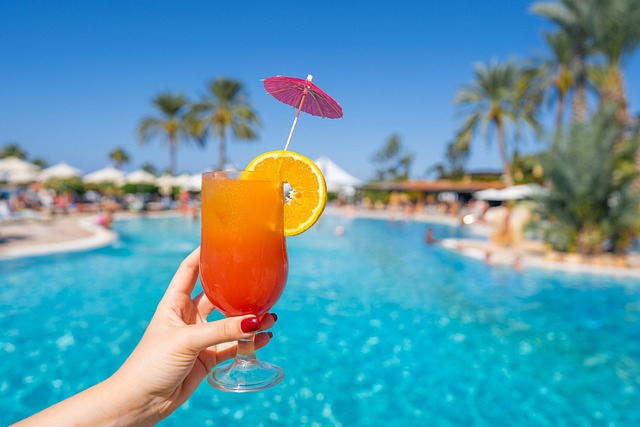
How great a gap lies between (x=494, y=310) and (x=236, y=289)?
674 cm

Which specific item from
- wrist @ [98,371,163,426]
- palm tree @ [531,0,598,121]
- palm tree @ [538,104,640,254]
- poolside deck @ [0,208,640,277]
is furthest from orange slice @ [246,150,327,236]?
palm tree @ [531,0,598,121]

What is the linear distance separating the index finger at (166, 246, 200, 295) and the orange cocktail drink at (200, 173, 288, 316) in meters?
0.10

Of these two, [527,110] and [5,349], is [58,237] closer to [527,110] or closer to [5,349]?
[5,349]

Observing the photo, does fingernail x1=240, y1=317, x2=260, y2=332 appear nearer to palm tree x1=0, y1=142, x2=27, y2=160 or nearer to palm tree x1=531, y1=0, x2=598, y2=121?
palm tree x1=531, y1=0, x2=598, y2=121

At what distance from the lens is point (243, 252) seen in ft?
5.13

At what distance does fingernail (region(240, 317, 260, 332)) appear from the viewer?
53.8 inches

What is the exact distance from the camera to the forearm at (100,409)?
4.15ft

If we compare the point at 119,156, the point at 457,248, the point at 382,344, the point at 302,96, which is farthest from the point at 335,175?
the point at 119,156

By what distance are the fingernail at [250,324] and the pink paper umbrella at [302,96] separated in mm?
617

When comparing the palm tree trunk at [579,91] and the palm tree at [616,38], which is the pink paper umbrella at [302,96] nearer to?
the palm tree at [616,38]

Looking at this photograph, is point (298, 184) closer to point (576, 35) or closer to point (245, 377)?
point (245, 377)

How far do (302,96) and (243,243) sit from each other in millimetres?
604


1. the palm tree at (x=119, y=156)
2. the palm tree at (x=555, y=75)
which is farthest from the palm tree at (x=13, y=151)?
the palm tree at (x=555, y=75)

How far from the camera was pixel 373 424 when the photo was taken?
3.92m
